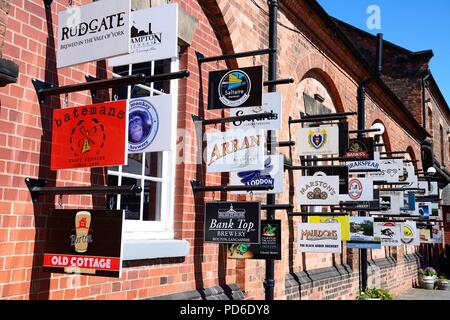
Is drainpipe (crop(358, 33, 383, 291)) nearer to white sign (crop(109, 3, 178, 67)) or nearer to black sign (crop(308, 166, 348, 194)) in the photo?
black sign (crop(308, 166, 348, 194))

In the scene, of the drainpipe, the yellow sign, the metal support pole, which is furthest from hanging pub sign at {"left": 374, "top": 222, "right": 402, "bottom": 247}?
the metal support pole

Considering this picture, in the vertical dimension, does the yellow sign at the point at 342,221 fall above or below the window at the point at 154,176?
below

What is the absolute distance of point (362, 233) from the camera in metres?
10.5

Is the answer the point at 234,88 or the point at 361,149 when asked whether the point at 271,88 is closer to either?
the point at 234,88

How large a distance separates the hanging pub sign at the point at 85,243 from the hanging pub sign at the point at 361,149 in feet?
23.0

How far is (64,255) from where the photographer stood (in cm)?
385

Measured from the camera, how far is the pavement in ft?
54.6

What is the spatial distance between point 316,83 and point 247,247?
5.69 meters

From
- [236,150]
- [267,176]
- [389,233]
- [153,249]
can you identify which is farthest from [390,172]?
[153,249]

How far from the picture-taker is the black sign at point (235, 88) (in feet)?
18.8

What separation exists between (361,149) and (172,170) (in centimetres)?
534

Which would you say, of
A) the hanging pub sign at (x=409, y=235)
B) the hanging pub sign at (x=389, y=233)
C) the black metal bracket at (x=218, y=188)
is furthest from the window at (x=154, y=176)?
the hanging pub sign at (x=409, y=235)

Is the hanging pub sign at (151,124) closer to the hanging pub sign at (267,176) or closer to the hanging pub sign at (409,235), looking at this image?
the hanging pub sign at (267,176)
